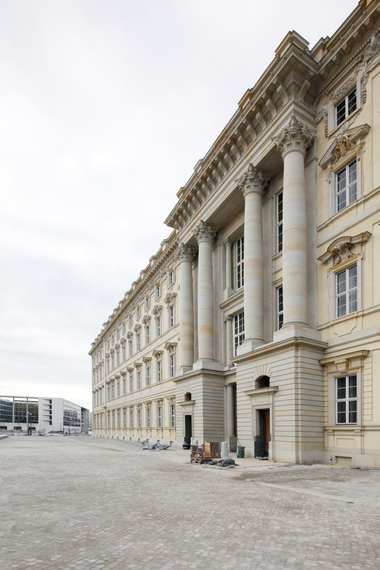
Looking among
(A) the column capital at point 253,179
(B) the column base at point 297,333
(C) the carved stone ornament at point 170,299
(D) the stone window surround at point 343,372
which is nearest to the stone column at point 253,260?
(A) the column capital at point 253,179

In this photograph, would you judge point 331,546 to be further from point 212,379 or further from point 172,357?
point 172,357

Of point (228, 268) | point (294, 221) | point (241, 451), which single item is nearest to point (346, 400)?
point (241, 451)

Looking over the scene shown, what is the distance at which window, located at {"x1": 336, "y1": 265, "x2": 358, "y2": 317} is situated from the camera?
19.1 metres

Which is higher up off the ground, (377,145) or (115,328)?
(377,145)

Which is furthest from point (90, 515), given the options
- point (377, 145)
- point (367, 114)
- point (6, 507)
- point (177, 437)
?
point (177, 437)

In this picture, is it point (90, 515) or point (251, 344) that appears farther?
point (251, 344)

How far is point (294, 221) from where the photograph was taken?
21.3m

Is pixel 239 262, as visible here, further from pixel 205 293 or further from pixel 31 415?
pixel 31 415

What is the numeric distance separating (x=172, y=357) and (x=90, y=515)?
31.2 meters

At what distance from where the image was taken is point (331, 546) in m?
6.31

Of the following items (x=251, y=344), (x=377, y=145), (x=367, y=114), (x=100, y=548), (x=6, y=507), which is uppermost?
(x=367, y=114)

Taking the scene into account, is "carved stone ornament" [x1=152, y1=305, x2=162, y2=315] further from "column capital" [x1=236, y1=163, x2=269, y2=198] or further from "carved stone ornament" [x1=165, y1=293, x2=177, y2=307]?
"column capital" [x1=236, y1=163, x2=269, y2=198]

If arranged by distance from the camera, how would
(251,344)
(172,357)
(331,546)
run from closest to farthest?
(331,546) < (251,344) < (172,357)

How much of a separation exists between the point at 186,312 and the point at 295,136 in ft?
A: 55.1
